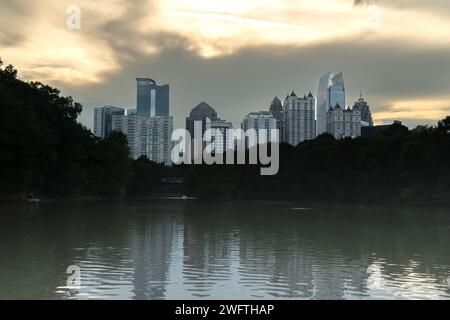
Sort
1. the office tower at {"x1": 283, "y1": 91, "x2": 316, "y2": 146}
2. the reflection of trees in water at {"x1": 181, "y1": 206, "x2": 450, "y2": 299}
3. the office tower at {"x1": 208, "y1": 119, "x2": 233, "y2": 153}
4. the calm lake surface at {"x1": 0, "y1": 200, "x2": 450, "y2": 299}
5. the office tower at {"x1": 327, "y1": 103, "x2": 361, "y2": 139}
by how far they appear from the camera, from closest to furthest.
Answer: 1. the calm lake surface at {"x1": 0, "y1": 200, "x2": 450, "y2": 299}
2. the reflection of trees in water at {"x1": 181, "y1": 206, "x2": 450, "y2": 299}
3. the office tower at {"x1": 208, "y1": 119, "x2": 233, "y2": 153}
4. the office tower at {"x1": 327, "y1": 103, "x2": 361, "y2": 139}
5. the office tower at {"x1": 283, "y1": 91, "x2": 316, "y2": 146}

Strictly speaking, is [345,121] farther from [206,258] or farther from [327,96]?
[206,258]

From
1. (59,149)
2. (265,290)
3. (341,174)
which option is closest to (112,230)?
(265,290)

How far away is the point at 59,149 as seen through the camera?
6662 centimetres

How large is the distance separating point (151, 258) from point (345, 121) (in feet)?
381

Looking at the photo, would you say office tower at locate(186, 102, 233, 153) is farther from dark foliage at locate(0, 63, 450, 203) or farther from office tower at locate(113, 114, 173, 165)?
dark foliage at locate(0, 63, 450, 203)

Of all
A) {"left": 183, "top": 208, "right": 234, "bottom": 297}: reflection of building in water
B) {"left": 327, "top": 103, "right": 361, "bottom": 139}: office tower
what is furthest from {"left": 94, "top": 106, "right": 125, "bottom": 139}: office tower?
{"left": 183, "top": 208, "right": 234, "bottom": 297}: reflection of building in water

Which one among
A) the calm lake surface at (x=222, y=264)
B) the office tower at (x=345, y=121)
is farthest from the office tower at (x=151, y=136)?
the calm lake surface at (x=222, y=264)

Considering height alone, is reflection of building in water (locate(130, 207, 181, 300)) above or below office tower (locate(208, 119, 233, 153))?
below

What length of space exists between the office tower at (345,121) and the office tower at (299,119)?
8813 mm

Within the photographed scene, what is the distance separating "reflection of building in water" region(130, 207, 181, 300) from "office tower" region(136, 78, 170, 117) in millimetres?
157066

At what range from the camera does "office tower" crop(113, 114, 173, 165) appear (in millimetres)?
160750

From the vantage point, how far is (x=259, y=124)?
403 feet

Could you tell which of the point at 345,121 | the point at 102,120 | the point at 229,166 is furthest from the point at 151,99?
the point at 229,166
